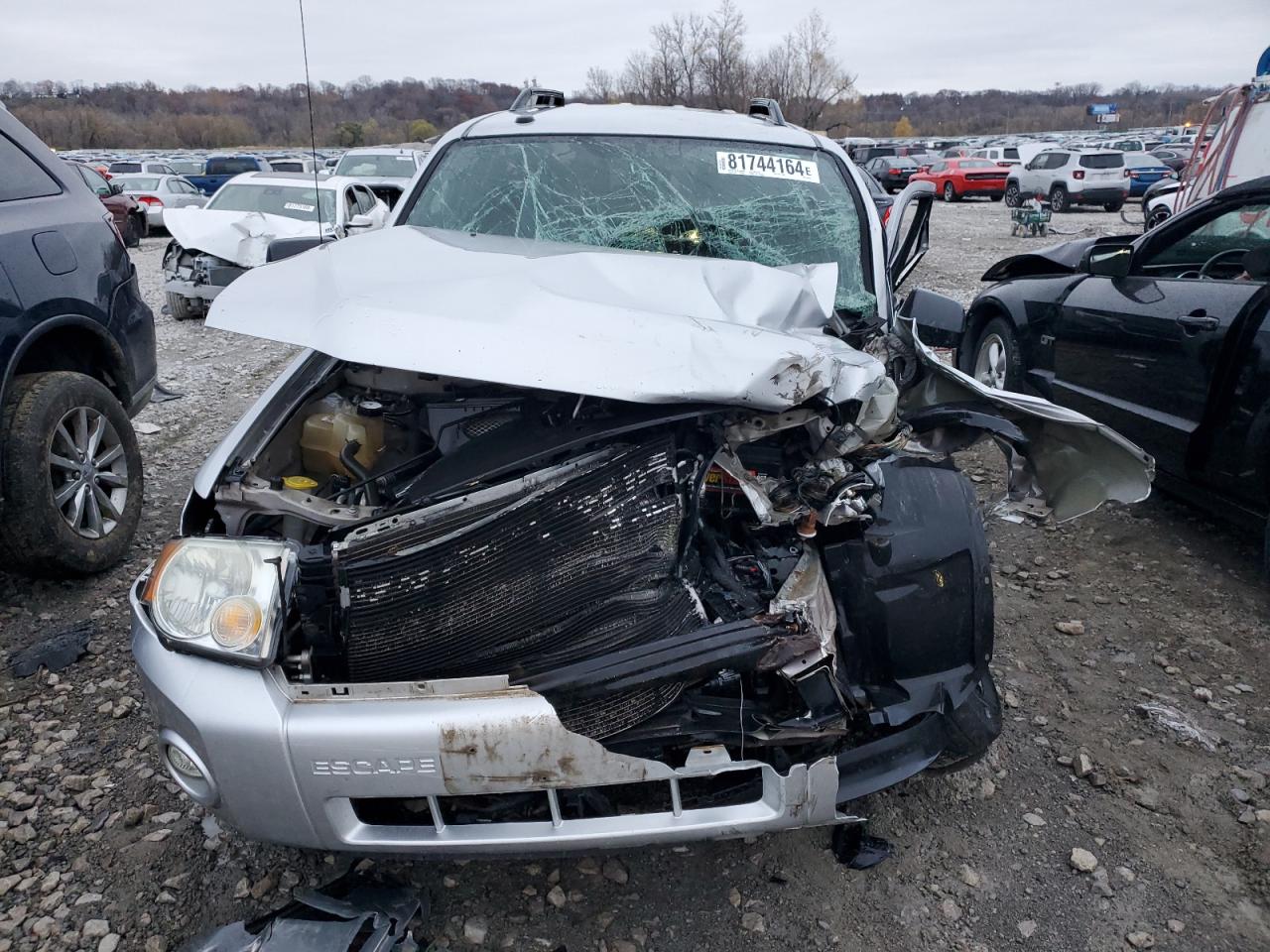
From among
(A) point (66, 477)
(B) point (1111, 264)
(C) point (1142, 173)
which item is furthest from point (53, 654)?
(C) point (1142, 173)

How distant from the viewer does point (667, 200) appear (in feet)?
11.2

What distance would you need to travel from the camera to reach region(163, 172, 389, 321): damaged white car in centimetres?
873

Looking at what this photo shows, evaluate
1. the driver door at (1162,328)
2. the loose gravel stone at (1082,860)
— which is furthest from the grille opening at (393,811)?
the driver door at (1162,328)

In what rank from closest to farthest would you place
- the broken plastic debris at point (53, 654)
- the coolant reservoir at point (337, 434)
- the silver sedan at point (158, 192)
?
1. the coolant reservoir at point (337, 434)
2. the broken plastic debris at point (53, 654)
3. the silver sedan at point (158, 192)

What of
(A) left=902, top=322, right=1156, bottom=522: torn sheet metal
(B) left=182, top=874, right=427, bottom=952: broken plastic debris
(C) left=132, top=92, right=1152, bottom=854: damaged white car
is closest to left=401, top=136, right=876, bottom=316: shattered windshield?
(C) left=132, top=92, right=1152, bottom=854: damaged white car

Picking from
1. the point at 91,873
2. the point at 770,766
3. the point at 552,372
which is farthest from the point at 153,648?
the point at 770,766

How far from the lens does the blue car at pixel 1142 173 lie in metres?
21.7

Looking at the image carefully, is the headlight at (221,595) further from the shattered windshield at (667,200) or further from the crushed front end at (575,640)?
the shattered windshield at (667,200)

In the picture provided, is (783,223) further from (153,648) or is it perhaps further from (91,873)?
(91,873)

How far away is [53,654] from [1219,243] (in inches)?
212

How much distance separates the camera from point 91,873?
228 centimetres

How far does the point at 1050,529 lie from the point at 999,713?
2378 millimetres

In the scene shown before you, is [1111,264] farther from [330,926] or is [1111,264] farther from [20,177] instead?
[20,177]

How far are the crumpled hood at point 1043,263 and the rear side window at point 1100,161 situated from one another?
59.6ft
